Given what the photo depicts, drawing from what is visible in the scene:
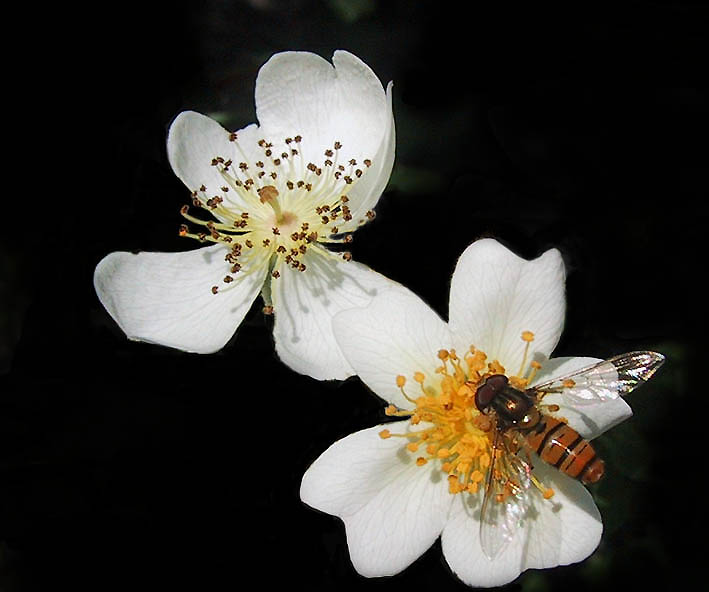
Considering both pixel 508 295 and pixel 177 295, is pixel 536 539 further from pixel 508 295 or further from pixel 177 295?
pixel 177 295

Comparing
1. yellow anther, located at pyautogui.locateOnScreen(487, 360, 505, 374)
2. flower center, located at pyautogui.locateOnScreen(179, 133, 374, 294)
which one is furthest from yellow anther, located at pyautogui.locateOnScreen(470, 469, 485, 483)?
flower center, located at pyautogui.locateOnScreen(179, 133, 374, 294)

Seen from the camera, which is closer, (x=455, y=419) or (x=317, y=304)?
(x=455, y=419)

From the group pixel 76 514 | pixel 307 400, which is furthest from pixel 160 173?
pixel 76 514

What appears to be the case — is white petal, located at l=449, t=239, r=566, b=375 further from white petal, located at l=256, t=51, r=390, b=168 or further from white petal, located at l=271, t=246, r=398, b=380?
white petal, located at l=256, t=51, r=390, b=168

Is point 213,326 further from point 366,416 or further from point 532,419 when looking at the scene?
point 532,419

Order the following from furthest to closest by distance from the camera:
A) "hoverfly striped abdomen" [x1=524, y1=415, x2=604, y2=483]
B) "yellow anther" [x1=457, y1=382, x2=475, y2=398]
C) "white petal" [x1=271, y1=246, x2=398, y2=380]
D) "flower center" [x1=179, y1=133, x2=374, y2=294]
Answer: "flower center" [x1=179, y1=133, x2=374, y2=294] → "white petal" [x1=271, y1=246, x2=398, y2=380] → "yellow anther" [x1=457, y1=382, x2=475, y2=398] → "hoverfly striped abdomen" [x1=524, y1=415, x2=604, y2=483]

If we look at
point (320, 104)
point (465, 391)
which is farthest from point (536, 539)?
point (320, 104)
